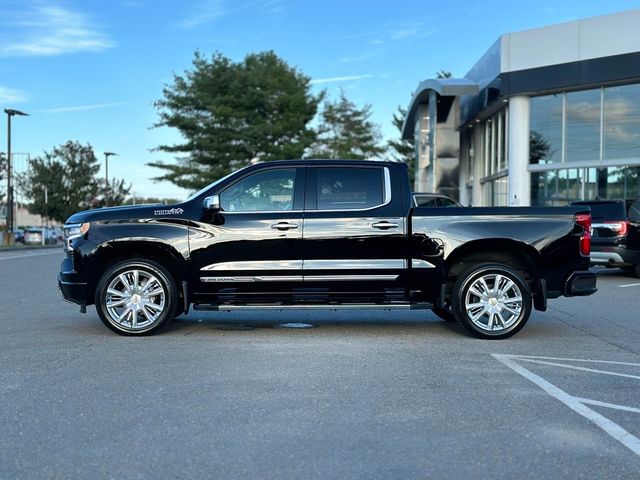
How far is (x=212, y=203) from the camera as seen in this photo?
24.4 feet

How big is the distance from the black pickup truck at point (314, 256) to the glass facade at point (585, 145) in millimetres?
18049

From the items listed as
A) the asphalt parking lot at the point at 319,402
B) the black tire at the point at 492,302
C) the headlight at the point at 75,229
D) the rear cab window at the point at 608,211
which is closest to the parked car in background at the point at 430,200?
the rear cab window at the point at 608,211

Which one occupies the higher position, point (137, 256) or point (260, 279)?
point (137, 256)

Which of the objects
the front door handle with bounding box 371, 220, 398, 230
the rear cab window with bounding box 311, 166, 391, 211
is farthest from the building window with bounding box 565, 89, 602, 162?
the front door handle with bounding box 371, 220, 398, 230

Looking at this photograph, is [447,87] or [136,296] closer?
[136,296]

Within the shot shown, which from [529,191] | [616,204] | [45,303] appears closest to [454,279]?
[45,303]

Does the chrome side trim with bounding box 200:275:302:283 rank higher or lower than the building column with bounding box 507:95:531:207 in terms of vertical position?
lower

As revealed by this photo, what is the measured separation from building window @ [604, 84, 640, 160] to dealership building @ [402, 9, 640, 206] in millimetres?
32

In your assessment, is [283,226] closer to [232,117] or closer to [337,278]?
[337,278]

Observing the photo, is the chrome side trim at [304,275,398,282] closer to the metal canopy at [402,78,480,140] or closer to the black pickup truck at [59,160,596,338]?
the black pickup truck at [59,160,596,338]

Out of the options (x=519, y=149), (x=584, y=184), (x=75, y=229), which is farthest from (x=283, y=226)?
(x=519, y=149)

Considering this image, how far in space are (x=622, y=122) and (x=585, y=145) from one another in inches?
56.8

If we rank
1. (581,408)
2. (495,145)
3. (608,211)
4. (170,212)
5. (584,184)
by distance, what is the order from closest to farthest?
(581,408)
(170,212)
(608,211)
(584,184)
(495,145)

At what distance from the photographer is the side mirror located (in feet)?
24.4
